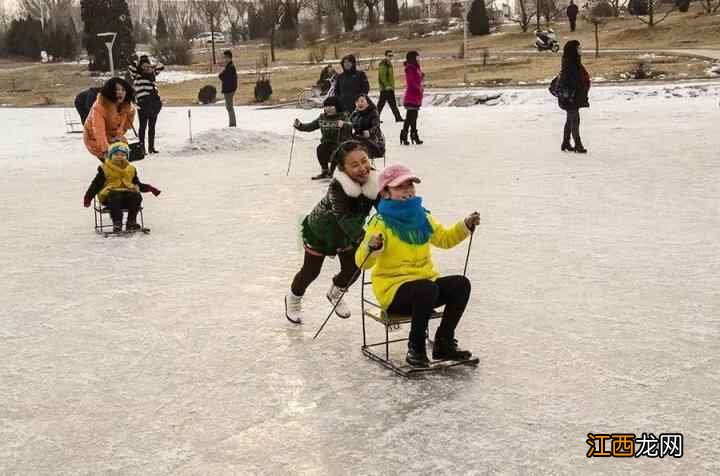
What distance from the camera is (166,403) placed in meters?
4.11

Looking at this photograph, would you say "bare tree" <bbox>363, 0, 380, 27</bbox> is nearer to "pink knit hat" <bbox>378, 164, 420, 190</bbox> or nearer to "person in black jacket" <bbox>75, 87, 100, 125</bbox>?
"person in black jacket" <bbox>75, 87, 100, 125</bbox>

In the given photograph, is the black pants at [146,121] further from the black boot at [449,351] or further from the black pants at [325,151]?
the black boot at [449,351]

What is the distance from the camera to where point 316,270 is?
5.24 meters

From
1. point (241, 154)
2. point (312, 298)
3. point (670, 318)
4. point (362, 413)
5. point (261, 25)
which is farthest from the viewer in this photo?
point (261, 25)

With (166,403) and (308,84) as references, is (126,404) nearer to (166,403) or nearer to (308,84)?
(166,403)

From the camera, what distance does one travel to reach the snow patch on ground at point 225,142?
15789 millimetres

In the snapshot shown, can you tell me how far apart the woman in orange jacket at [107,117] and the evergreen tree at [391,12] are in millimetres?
59054

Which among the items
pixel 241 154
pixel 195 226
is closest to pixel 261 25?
pixel 241 154

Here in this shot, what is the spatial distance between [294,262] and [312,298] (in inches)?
42.6

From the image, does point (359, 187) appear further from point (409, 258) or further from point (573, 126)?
point (573, 126)

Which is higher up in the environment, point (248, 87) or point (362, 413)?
point (248, 87)

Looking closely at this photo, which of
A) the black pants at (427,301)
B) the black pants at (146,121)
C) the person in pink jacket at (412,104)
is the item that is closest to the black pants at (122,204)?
the black pants at (427,301)

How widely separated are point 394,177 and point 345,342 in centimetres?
119

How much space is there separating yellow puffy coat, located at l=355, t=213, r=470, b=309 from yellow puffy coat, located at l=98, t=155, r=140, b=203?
4.77m
